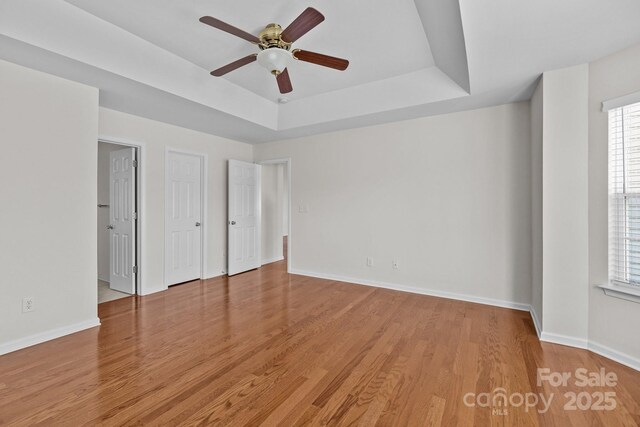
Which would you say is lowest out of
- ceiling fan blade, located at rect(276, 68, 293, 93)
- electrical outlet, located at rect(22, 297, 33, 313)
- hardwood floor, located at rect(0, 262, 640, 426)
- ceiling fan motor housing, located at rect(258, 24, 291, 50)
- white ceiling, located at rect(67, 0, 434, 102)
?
hardwood floor, located at rect(0, 262, 640, 426)

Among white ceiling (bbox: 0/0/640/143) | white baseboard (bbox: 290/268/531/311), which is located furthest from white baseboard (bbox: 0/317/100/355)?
white baseboard (bbox: 290/268/531/311)

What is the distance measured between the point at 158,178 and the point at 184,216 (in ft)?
2.33

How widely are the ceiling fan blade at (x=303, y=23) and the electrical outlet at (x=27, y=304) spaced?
316 cm

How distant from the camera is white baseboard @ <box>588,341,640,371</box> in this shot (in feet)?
7.17

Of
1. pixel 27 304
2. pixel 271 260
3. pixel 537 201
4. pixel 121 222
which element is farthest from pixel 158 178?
pixel 537 201

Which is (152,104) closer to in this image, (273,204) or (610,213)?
(273,204)

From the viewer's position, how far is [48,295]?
268 centimetres

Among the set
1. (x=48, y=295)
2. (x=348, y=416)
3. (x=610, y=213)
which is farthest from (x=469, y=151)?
(x=48, y=295)

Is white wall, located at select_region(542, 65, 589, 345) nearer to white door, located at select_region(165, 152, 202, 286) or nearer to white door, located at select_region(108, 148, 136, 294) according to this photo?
white door, located at select_region(165, 152, 202, 286)

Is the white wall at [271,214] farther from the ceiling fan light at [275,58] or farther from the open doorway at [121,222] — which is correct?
the ceiling fan light at [275,58]

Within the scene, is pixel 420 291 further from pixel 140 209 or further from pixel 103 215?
pixel 103 215

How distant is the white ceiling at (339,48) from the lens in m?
2.05

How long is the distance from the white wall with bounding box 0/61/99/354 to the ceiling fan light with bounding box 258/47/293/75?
1.93 metres

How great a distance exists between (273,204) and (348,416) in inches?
198
